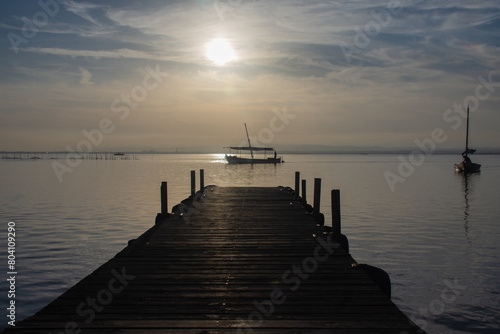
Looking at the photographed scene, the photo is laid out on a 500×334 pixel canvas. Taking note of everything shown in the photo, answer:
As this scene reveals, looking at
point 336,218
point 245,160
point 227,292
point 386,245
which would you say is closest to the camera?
point 227,292

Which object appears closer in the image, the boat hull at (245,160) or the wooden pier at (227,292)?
the wooden pier at (227,292)

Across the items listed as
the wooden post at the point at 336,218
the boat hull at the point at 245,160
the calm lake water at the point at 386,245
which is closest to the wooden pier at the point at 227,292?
the wooden post at the point at 336,218

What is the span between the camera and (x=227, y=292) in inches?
243

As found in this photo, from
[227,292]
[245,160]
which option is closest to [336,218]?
[227,292]

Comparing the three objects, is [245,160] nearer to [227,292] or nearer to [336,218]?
[336,218]

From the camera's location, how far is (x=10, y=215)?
843 inches

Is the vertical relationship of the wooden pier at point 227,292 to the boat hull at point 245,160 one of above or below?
above

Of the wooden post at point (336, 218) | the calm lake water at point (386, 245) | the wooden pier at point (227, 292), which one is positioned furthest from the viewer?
the wooden post at point (336, 218)

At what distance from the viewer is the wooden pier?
4.98m

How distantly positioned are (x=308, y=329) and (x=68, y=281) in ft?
27.0

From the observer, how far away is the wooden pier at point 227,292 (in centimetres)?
498

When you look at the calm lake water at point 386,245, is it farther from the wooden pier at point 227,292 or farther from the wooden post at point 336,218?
the wooden pier at point 227,292

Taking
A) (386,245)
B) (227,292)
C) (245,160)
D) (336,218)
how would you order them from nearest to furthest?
(227,292), (336,218), (386,245), (245,160)

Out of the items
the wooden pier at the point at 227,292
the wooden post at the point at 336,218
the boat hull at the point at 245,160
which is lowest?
the boat hull at the point at 245,160
